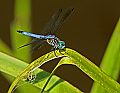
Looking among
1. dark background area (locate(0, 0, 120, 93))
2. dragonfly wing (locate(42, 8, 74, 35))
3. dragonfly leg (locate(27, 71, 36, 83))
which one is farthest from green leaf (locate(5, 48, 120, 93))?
dark background area (locate(0, 0, 120, 93))

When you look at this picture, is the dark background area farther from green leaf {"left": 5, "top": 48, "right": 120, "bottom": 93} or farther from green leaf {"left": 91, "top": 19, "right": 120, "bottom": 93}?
green leaf {"left": 5, "top": 48, "right": 120, "bottom": 93}

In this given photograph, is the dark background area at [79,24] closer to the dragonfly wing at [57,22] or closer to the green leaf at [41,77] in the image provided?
the dragonfly wing at [57,22]

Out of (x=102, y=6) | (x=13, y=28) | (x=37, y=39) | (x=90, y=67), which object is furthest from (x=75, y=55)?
(x=102, y=6)

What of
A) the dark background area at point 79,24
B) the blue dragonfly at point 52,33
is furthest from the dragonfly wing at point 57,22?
the dark background area at point 79,24

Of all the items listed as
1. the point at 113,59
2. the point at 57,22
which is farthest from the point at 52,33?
the point at 113,59

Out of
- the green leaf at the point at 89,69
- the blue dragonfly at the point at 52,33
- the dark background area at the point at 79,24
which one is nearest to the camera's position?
the green leaf at the point at 89,69

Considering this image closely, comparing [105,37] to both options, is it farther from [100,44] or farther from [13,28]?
[13,28]
